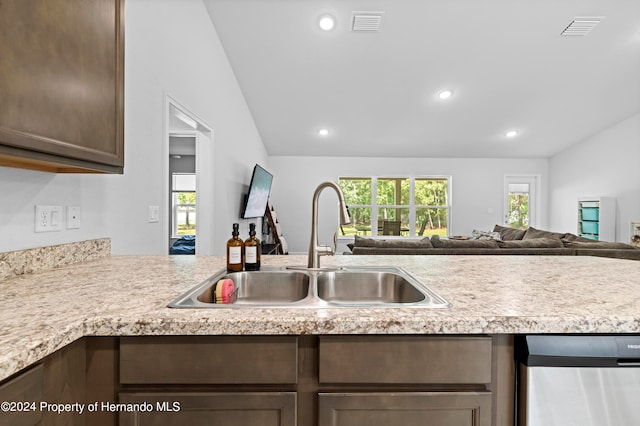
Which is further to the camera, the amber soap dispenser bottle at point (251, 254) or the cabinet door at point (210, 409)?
the amber soap dispenser bottle at point (251, 254)

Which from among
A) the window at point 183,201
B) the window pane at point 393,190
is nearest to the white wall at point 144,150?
the window at point 183,201

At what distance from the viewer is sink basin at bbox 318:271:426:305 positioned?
4.60ft

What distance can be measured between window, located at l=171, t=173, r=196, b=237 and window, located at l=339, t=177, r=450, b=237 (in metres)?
3.17

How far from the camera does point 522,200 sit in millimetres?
7801

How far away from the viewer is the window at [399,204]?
25.3ft

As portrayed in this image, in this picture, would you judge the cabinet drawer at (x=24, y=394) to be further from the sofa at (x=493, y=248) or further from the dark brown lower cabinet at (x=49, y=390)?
the sofa at (x=493, y=248)

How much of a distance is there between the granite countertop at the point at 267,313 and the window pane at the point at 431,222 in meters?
6.58

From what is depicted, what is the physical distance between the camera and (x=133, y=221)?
2.08 meters

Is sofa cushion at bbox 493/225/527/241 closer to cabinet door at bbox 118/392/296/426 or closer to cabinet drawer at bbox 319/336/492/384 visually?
cabinet drawer at bbox 319/336/492/384

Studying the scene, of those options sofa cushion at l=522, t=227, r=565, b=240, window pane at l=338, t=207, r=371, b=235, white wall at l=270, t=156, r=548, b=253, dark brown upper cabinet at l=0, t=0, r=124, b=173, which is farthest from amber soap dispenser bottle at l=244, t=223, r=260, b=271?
window pane at l=338, t=207, r=371, b=235

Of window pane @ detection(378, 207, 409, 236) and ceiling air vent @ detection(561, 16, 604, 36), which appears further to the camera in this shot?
window pane @ detection(378, 207, 409, 236)

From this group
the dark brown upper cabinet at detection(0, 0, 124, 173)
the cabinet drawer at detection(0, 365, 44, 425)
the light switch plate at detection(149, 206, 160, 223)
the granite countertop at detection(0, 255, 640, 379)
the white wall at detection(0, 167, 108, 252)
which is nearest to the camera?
the cabinet drawer at detection(0, 365, 44, 425)

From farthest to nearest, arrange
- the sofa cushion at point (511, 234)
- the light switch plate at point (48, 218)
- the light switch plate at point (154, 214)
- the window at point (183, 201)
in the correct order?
the window at point (183, 201) → the sofa cushion at point (511, 234) → the light switch plate at point (154, 214) → the light switch plate at point (48, 218)

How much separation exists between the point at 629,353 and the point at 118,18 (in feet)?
6.42
